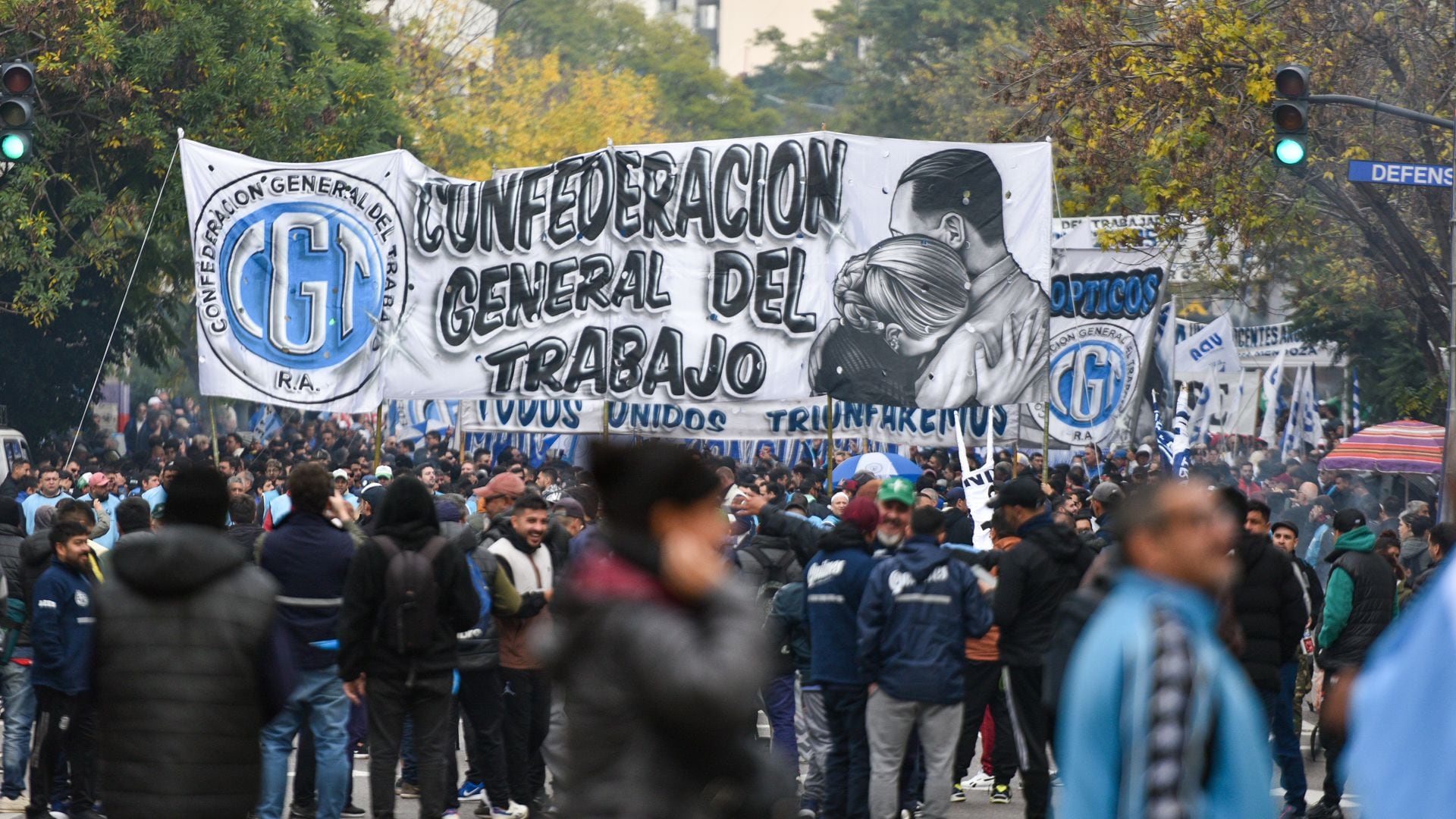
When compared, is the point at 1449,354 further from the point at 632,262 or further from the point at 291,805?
the point at 291,805

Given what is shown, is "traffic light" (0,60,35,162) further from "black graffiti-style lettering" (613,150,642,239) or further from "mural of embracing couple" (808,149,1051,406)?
"mural of embracing couple" (808,149,1051,406)

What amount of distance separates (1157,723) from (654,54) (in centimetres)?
7250

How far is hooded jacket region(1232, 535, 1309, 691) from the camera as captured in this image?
8.66m

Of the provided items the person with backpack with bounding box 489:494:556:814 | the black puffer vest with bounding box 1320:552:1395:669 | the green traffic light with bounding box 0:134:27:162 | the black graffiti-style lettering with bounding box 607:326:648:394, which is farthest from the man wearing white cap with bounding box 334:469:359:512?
the black puffer vest with bounding box 1320:552:1395:669

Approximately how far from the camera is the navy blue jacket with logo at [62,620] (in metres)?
8.70

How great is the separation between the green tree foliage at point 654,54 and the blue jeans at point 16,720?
2437 inches

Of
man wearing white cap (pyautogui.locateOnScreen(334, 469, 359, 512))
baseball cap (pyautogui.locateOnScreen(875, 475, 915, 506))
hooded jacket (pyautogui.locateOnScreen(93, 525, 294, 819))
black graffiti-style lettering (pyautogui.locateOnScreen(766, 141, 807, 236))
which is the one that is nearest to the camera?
hooded jacket (pyautogui.locateOnScreen(93, 525, 294, 819))

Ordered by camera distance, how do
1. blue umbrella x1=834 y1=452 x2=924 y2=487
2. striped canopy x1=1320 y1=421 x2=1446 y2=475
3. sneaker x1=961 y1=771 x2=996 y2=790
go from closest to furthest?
1. sneaker x1=961 y1=771 x2=996 y2=790
2. blue umbrella x1=834 y1=452 x2=924 y2=487
3. striped canopy x1=1320 y1=421 x2=1446 y2=475

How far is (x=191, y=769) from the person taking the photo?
16.2 feet

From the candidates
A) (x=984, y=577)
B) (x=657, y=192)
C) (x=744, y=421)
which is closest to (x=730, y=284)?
(x=657, y=192)

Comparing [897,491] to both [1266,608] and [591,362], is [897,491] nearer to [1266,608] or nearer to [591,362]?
[1266,608]

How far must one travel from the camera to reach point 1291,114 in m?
13.7

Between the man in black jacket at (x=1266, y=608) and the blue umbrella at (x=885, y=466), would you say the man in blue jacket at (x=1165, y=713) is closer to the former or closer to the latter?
the man in black jacket at (x=1266, y=608)

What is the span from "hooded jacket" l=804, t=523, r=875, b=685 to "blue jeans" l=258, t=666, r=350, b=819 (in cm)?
220
